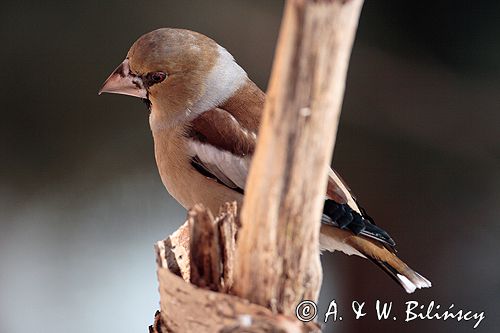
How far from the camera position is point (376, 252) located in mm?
1235

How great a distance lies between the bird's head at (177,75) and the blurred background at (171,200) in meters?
0.63

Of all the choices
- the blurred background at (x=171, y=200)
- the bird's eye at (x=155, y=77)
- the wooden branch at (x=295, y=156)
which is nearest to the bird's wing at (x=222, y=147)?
the bird's eye at (x=155, y=77)

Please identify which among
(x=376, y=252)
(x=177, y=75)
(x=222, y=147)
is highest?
(x=177, y=75)

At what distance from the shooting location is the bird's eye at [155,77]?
1.27 meters

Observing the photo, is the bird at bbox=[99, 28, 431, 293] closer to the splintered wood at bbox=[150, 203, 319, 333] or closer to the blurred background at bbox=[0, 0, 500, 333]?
the splintered wood at bbox=[150, 203, 319, 333]

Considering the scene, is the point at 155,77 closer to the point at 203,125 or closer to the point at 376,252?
the point at 203,125

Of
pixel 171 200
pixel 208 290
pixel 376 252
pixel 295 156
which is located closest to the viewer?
pixel 295 156

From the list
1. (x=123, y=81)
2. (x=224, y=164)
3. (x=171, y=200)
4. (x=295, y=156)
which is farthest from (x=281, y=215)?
(x=171, y=200)

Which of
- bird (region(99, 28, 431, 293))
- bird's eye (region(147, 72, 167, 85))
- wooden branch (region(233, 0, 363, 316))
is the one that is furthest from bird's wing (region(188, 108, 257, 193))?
wooden branch (region(233, 0, 363, 316))

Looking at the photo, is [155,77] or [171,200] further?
[171,200]

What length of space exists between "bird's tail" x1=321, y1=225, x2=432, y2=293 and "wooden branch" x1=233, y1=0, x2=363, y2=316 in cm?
39

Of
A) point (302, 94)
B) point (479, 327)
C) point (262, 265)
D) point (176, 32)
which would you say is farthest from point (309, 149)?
point (479, 327)

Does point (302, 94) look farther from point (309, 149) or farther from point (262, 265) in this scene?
point (262, 265)

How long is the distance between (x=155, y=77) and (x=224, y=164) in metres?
0.21
